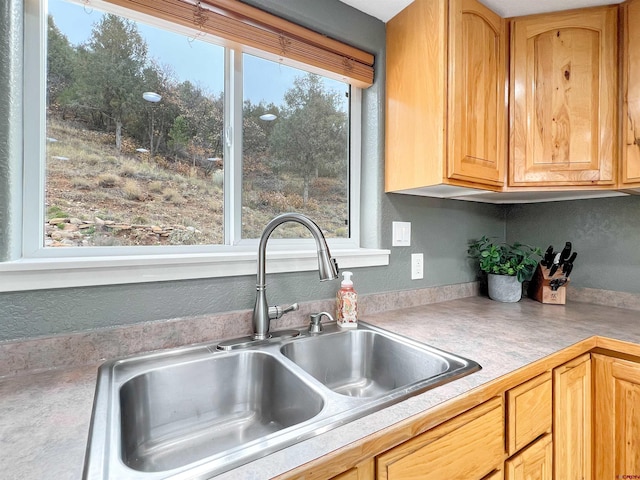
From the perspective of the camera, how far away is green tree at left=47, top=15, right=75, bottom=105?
3.00ft

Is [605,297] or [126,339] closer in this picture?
[126,339]

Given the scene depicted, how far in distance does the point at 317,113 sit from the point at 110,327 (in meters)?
1.10

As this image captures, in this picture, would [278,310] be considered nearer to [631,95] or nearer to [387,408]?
[387,408]

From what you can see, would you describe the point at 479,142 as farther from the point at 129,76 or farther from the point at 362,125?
the point at 129,76

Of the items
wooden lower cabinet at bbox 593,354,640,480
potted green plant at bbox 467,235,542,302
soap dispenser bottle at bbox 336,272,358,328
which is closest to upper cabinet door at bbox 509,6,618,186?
potted green plant at bbox 467,235,542,302

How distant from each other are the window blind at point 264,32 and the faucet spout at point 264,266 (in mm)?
630

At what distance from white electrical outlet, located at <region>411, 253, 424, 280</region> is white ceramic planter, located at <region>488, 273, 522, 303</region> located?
0.38 m

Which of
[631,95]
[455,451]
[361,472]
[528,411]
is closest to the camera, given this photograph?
[361,472]

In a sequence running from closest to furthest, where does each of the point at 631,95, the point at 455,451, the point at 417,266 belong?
the point at 455,451 < the point at 631,95 < the point at 417,266

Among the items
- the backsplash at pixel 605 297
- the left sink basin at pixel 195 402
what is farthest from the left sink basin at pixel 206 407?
the backsplash at pixel 605 297

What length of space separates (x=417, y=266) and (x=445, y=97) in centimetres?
73

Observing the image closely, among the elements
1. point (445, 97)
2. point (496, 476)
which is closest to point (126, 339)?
point (496, 476)

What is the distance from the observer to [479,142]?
1252 millimetres

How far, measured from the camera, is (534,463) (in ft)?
2.76
